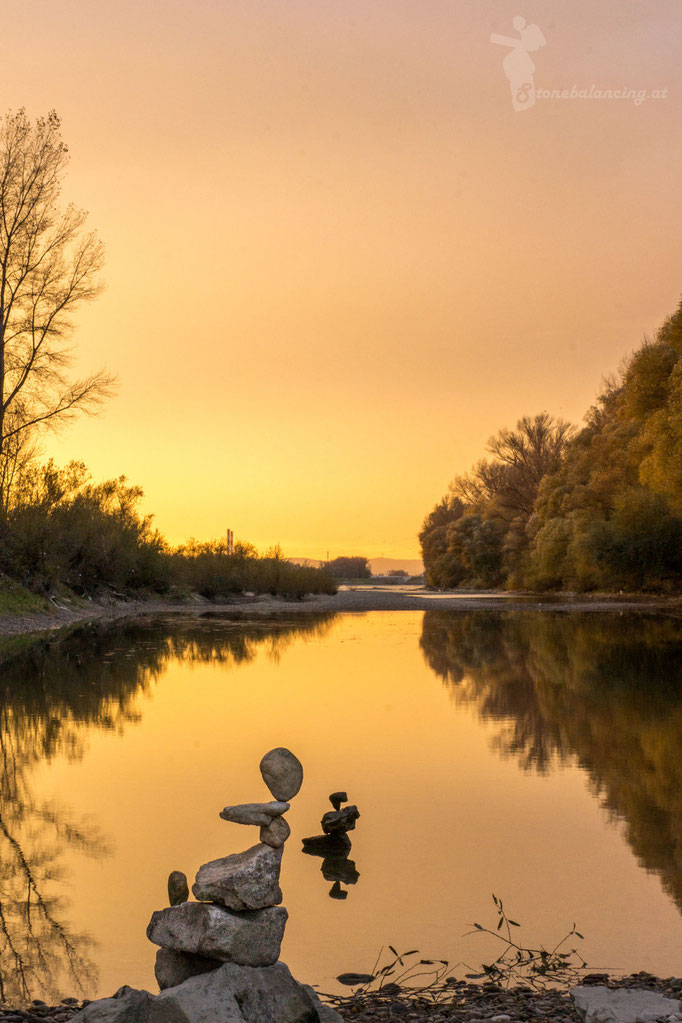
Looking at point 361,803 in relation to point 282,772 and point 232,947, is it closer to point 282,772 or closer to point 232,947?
point 282,772

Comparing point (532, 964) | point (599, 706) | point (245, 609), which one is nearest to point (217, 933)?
point (532, 964)

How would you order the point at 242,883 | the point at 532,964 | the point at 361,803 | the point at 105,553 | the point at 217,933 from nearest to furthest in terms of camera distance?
the point at 217,933, the point at 242,883, the point at 532,964, the point at 361,803, the point at 105,553

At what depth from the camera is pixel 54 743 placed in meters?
10.2

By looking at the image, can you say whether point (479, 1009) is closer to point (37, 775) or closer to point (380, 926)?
point (380, 926)

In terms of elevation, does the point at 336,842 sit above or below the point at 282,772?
below

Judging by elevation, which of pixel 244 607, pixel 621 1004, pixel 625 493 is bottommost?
pixel 621 1004

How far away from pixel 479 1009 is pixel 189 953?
3.82 ft

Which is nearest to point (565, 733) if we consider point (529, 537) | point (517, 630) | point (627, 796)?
point (627, 796)

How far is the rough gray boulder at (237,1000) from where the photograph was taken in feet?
11.1

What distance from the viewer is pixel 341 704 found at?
1339 cm

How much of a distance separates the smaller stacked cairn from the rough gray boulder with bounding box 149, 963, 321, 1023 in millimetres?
Result: 2293

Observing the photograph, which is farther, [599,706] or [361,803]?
[599,706]

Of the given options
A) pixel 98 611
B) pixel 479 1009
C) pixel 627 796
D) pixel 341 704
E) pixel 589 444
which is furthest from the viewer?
pixel 589 444

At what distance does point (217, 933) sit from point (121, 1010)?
633mm
